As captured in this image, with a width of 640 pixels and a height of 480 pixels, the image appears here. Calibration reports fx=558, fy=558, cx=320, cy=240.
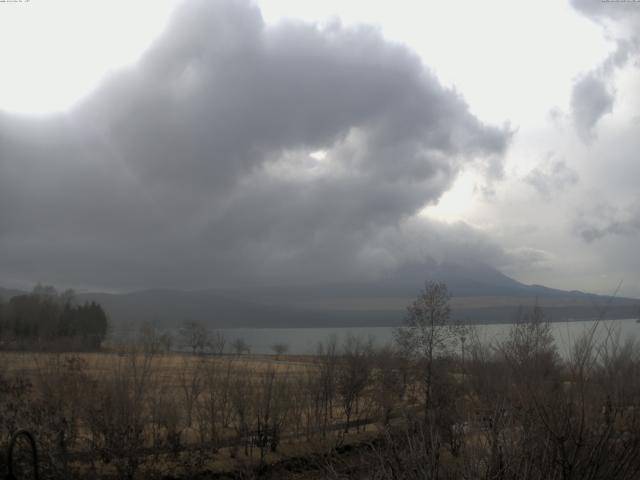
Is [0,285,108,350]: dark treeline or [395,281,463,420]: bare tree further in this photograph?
[395,281,463,420]: bare tree

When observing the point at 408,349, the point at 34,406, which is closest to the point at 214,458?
the point at 34,406

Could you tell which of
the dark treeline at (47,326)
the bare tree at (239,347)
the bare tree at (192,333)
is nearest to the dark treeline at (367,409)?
the dark treeline at (47,326)

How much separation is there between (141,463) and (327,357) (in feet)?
65.1

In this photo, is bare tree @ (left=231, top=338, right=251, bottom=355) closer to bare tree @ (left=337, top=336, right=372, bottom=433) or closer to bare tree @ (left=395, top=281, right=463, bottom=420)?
bare tree @ (left=337, top=336, right=372, bottom=433)

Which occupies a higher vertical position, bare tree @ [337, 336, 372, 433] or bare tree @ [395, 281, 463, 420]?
bare tree @ [395, 281, 463, 420]

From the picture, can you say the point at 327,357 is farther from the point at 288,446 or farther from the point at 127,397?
the point at 127,397

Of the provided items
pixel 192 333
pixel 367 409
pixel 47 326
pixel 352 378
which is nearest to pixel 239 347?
pixel 47 326

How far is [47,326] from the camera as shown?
5309cm

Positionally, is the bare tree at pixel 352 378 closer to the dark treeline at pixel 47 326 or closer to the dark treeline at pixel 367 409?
the dark treeline at pixel 367 409

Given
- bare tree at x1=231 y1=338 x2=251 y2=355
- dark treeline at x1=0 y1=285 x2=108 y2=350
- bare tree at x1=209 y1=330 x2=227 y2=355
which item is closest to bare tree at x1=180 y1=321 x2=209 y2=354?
bare tree at x1=231 y1=338 x2=251 y2=355

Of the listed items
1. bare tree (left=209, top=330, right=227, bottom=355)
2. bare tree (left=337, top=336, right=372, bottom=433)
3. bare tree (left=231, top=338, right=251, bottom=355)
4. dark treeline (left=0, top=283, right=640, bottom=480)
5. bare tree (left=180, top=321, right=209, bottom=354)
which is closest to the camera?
dark treeline (left=0, top=283, right=640, bottom=480)

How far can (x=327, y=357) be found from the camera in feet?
135

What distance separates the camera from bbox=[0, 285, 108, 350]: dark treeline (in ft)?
92.9

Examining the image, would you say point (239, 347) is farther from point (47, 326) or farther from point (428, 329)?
point (428, 329)
